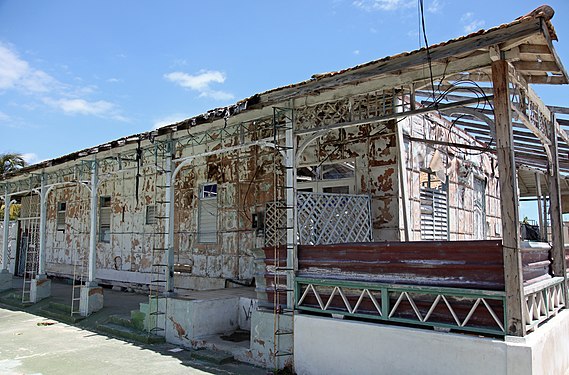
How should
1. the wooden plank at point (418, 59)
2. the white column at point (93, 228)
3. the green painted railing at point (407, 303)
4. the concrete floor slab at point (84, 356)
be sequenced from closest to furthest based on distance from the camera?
1. the wooden plank at point (418, 59)
2. the green painted railing at point (407, 303)
3. the concrete floor slab at point (84, 356)
4. the white column at point (93, 228)

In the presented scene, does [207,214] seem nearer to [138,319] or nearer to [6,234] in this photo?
[138,319]

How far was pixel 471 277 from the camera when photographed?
5.61 metres

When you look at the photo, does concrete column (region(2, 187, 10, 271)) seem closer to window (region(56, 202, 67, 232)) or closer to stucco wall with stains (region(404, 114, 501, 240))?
window (region(56, 202, 67, 232))

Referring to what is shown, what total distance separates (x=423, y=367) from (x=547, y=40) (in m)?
4.12

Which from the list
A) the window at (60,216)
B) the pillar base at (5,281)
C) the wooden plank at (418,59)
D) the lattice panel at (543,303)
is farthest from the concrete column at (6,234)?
the lattice panel at (543,303)

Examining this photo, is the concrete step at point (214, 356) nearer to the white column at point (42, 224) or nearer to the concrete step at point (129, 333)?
the concrete step at point (129, 333)

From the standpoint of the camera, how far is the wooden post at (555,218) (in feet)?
24.5

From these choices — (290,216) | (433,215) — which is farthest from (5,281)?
(433,215)

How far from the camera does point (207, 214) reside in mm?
13328

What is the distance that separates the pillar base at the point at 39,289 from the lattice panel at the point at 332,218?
10293mm

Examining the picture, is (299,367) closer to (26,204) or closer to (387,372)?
(387,372)

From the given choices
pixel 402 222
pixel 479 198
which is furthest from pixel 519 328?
pixel 479 198

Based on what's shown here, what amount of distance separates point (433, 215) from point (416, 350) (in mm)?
4945

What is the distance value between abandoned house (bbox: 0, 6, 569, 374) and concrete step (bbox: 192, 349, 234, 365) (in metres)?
0.30
